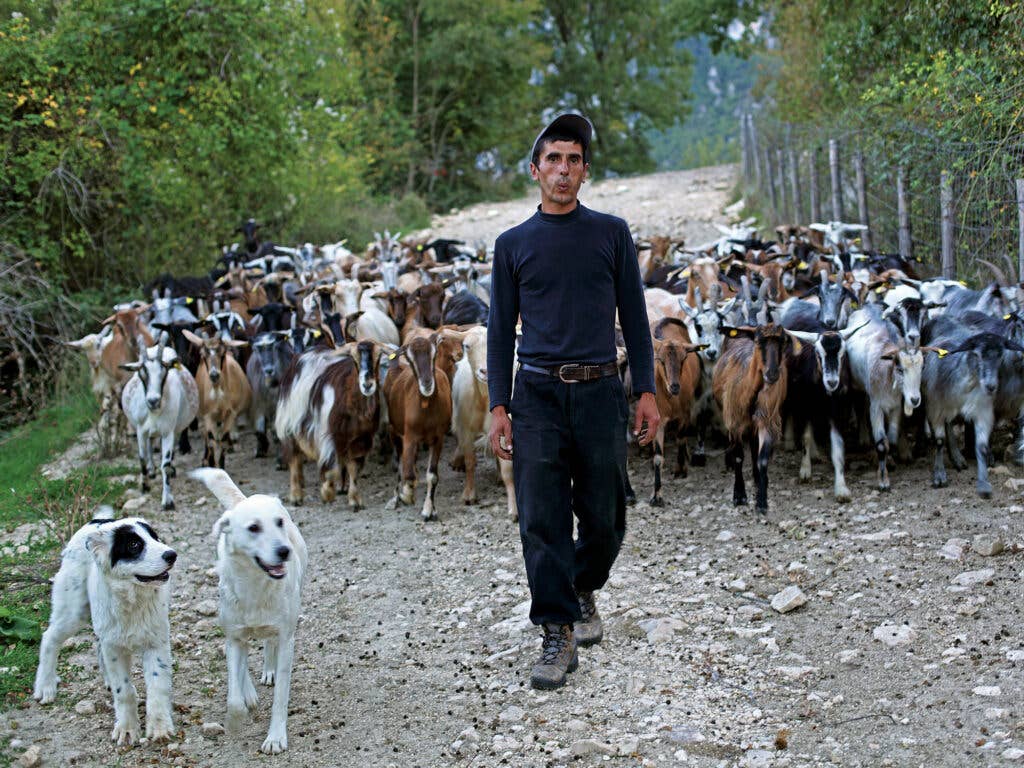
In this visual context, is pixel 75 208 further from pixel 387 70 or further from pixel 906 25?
pixel 387 70

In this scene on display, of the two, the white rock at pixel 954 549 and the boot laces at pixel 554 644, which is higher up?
the boot laces at pixel 554 644

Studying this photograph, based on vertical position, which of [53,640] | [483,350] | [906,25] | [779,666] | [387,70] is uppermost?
[387,70]

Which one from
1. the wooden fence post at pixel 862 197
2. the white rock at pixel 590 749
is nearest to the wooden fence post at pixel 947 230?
the wooden fence post at pixel 862 197

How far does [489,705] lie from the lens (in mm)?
4801

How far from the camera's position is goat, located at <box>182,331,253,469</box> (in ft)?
31.7

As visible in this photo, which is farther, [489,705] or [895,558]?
[895,558]

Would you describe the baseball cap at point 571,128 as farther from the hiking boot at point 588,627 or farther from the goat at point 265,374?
the goat at point 265,374

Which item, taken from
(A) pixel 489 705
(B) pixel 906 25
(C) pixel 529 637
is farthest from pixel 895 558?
(B) pixel 906 25

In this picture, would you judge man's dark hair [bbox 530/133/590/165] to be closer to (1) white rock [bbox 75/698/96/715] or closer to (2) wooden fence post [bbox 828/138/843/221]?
(1) white rock [bbox 75/698/96/715]

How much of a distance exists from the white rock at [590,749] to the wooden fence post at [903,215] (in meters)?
8.87

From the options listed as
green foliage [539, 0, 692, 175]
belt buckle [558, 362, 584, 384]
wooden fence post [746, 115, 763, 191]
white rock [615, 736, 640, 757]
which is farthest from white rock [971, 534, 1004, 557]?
green foliage [539, 0, 692, 175]

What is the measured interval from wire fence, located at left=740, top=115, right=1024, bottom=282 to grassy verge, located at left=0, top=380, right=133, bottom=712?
7636 mm

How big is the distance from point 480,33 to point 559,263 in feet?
89.4

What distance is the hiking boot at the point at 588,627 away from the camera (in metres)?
5.22
